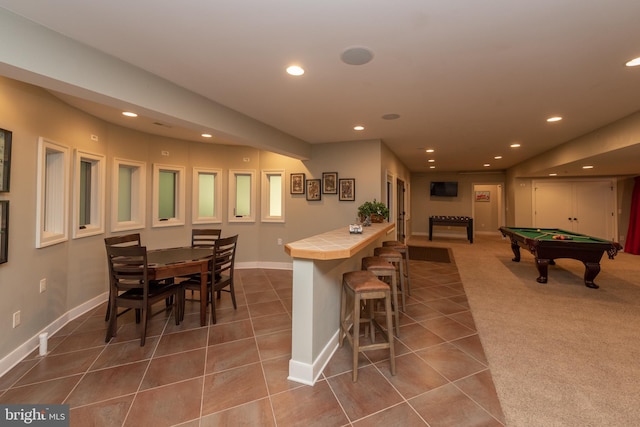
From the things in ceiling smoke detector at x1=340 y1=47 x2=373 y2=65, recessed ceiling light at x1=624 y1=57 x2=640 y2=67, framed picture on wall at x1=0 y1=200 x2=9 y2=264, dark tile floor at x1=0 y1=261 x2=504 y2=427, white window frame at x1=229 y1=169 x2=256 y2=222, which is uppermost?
recessed ceiling light at x1=624 y1=57 x2=640 y2=67

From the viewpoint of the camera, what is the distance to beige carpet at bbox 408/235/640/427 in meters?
1.72

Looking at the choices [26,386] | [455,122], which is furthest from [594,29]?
[26,386]

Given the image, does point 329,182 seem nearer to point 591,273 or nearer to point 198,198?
point 198,198

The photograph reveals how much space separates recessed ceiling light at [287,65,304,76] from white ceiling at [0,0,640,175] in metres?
0.06

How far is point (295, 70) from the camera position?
221cm

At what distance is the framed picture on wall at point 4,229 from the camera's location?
2.07m

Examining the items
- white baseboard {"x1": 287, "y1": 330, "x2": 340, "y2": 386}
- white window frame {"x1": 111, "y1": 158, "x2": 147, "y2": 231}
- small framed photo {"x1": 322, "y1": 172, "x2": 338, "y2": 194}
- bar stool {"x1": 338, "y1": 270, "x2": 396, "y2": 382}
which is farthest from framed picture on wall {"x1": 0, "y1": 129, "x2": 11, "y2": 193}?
small framed photo {"x1": 322, "y1": 172, "x2": 338, "y2": 194}

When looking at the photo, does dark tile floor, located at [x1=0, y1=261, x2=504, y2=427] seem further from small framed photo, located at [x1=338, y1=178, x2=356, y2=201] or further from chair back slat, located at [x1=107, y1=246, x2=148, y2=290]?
small framed photo, located at [x1=338, y1=178, x2=356, y2=201]

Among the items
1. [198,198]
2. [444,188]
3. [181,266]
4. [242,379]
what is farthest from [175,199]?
[444,188]

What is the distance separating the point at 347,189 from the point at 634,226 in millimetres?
7934

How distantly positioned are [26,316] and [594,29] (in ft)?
16.0

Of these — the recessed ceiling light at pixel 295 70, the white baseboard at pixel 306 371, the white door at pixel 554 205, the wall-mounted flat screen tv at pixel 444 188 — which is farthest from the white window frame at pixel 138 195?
the white door at pixel 554 205

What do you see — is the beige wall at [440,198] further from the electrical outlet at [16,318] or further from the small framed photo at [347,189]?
the electrical outlet at [16,318]

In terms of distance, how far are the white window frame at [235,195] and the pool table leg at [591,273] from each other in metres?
5.71
